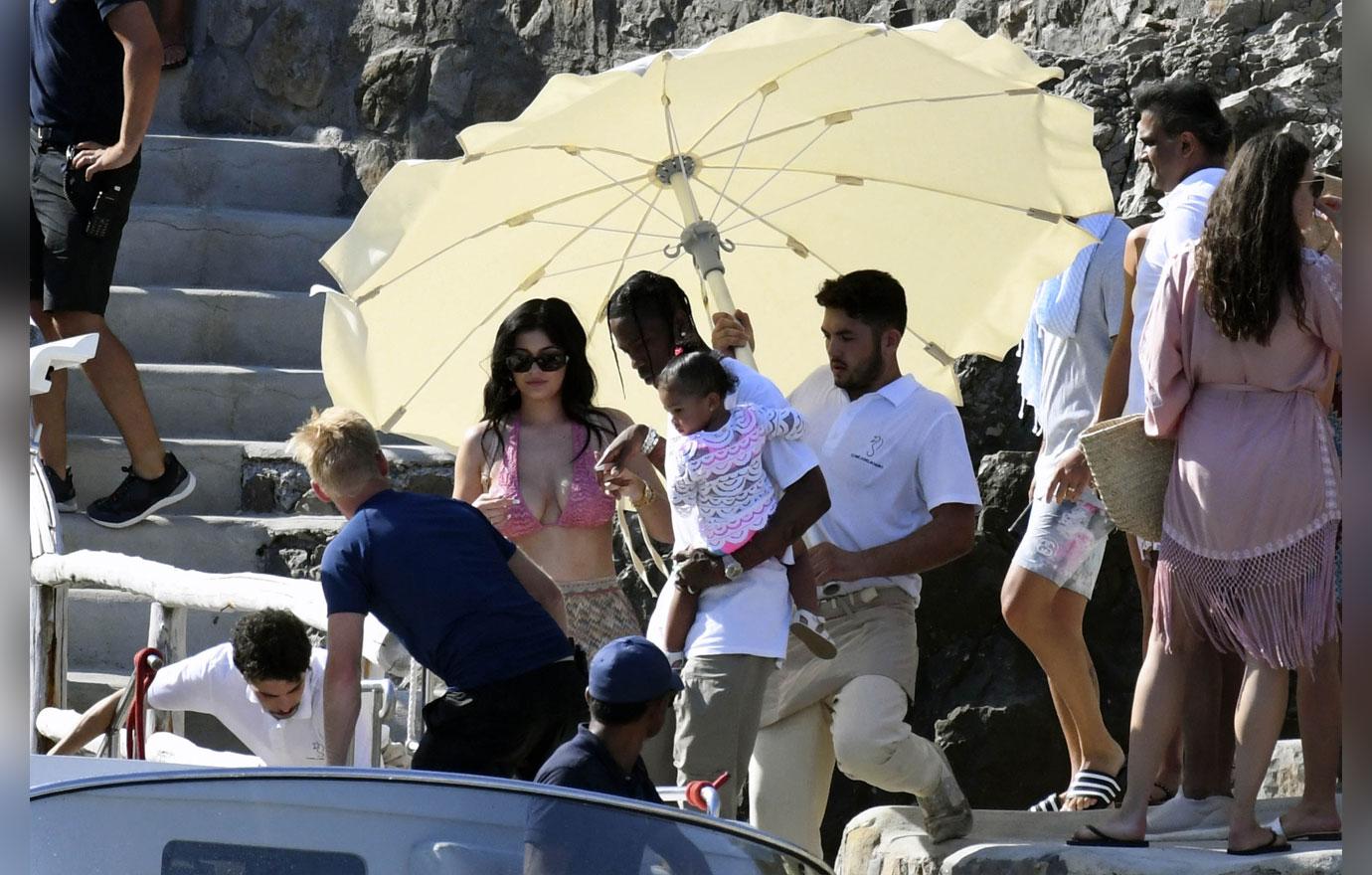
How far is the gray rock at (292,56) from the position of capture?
10.7 meters

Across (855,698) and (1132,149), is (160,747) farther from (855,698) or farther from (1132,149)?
(1132,149)

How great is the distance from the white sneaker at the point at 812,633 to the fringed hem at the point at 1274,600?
83cm

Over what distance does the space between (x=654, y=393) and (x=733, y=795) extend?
1.67m

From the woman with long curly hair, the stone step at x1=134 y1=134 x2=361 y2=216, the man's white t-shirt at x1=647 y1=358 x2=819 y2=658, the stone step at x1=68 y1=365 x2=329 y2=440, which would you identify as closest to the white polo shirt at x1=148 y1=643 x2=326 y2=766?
the man's white t-shirt at x1=647 y1=358 x2=819 y2=658

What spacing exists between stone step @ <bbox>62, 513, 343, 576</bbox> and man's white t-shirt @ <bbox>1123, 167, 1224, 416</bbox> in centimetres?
391

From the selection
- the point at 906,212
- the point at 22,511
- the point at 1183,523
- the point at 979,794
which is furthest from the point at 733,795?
the point at 979,794

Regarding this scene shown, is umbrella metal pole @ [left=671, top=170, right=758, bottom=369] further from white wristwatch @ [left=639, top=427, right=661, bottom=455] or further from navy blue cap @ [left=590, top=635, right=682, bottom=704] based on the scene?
navy blue cap @ [left=590, top=635, right=682, bottom=704]

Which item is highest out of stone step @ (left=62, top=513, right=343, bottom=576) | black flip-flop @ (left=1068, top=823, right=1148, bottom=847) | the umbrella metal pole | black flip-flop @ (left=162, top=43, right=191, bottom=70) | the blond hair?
black flip-flop @ (left=162, top=43, right=191, bottom=70)

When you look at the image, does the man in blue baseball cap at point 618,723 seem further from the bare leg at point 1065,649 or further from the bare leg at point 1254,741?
the bare leg at point 1065,649

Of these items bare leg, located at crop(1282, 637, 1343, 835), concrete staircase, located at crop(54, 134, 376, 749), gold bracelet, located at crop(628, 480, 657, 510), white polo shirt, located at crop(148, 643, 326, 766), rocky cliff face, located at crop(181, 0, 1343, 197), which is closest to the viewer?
bare leg, located at crop(1282, 637, 1343, 835)

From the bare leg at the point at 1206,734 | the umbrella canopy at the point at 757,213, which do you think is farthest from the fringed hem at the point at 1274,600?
the umbrella canopy at the point at 757,213

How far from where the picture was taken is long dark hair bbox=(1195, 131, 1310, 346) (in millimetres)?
3605

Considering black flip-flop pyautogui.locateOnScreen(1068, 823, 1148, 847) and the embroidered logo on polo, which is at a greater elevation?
the embroidered logo on polo

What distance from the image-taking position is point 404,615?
382 centimetres
